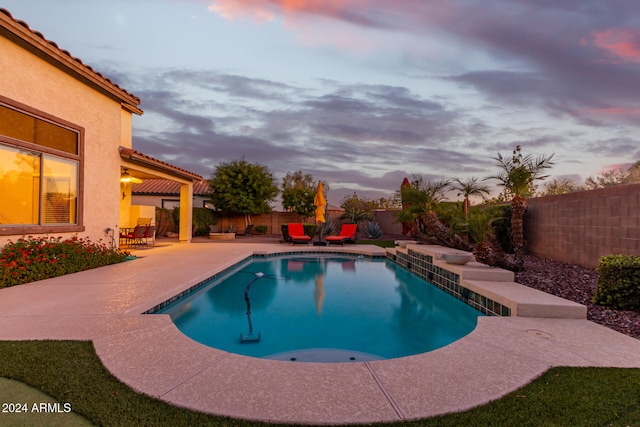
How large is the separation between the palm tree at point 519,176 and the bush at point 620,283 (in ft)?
8.41

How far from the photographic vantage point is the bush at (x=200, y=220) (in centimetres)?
2086

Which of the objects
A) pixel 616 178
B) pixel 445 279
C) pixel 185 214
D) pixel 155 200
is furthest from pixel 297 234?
pixel 155 200

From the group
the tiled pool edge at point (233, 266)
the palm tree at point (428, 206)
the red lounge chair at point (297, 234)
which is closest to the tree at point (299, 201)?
the red lounge chair at point (297, 234)

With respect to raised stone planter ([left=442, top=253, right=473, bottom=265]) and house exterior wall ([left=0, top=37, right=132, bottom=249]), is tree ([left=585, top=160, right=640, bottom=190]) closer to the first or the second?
raised stone planter ([left=442, top=253, right=473, bottom=265])

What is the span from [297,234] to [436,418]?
552 inches

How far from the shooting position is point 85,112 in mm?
8695

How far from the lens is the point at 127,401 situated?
2.33 meters

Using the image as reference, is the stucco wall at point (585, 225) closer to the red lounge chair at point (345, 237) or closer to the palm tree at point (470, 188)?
the palm tree at point (470, 188)

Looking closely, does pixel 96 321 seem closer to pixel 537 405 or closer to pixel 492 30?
pixel 537 405

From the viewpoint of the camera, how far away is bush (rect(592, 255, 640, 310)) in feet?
15.6

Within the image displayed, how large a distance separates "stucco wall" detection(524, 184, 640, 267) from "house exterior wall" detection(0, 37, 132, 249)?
11773 millimetres

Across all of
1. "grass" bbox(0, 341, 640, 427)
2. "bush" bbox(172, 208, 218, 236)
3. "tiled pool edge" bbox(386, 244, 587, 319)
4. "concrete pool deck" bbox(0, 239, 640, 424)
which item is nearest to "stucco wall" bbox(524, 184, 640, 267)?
"tiled pool edge" bbox(386, 244, 587, 319)

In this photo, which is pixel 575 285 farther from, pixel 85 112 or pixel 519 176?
pixel 85 112

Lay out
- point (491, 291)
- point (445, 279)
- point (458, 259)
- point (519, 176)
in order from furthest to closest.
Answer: point (445, 279)
point (519, 176)
point (458, 259)
point (491, 291)
